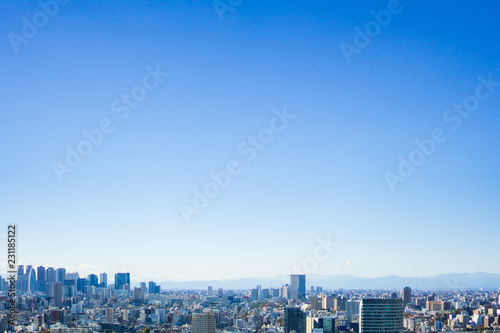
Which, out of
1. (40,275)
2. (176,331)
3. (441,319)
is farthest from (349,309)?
(40,275)

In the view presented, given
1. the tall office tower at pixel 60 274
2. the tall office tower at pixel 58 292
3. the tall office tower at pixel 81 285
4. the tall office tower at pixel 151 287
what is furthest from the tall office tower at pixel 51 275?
the tall office tower at pixel 151 287

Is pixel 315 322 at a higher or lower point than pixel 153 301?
higher

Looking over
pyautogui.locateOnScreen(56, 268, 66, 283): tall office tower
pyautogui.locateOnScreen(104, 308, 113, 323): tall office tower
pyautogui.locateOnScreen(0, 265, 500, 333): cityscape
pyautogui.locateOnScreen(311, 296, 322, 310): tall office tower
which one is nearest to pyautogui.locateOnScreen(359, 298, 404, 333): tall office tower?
pyautogui.locateOnScreen(0, 265, 500, 333): cityscape

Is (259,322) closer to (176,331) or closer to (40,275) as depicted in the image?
(176,331)

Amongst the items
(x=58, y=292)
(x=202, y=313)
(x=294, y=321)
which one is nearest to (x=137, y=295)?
(x=58, y=292)

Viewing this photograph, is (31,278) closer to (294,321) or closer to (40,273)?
(40,273)

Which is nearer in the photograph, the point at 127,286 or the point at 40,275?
the point at 40,275

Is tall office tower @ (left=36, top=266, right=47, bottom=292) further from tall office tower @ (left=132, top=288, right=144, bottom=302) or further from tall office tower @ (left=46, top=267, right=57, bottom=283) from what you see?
tall office tower @ (left=132, top=288, right=144, bottom=302)
